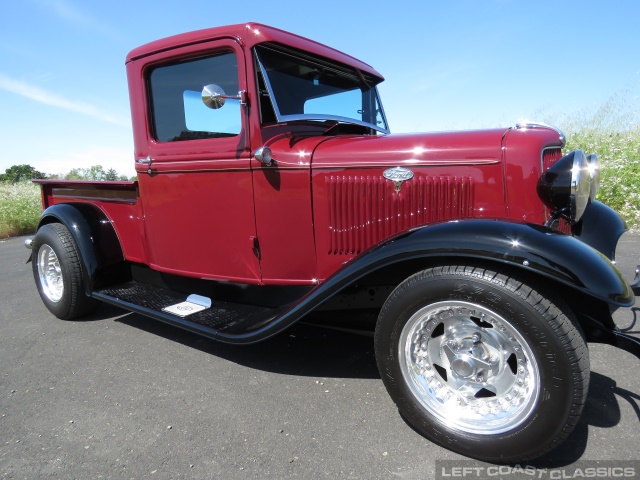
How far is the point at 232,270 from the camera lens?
2.81 meters

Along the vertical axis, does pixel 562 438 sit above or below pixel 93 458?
above

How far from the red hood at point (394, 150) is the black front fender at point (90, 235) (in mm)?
1792

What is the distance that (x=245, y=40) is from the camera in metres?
2.50

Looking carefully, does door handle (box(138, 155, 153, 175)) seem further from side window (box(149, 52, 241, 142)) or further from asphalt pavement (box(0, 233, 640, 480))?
asphalt pavement (box(0, 233, 640, 480))

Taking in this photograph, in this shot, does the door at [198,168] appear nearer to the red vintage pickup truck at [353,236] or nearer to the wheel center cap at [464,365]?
the red vintage pickup truck at [353,236]

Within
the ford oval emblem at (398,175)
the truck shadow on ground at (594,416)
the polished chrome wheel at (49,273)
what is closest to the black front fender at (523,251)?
the ford oval emblem at (398,175)

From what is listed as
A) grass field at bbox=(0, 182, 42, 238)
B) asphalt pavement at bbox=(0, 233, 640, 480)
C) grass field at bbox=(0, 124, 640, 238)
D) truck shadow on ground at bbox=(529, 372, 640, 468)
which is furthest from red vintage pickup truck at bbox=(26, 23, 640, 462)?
grass field at bbox=(0, 182, 42, 238)

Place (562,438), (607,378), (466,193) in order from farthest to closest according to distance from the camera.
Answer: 1. (607,378)
2. (466,193)
3. (562,438)

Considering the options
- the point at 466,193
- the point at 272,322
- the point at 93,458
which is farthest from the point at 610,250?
the point at 93,458

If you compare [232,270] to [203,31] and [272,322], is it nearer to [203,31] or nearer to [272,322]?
[272,322]

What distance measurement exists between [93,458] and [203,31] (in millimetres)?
2430

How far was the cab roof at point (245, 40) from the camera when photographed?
251 cm

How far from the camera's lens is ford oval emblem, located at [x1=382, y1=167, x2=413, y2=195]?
2281 mm

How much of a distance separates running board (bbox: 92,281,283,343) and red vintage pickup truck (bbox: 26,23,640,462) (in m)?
0.02
